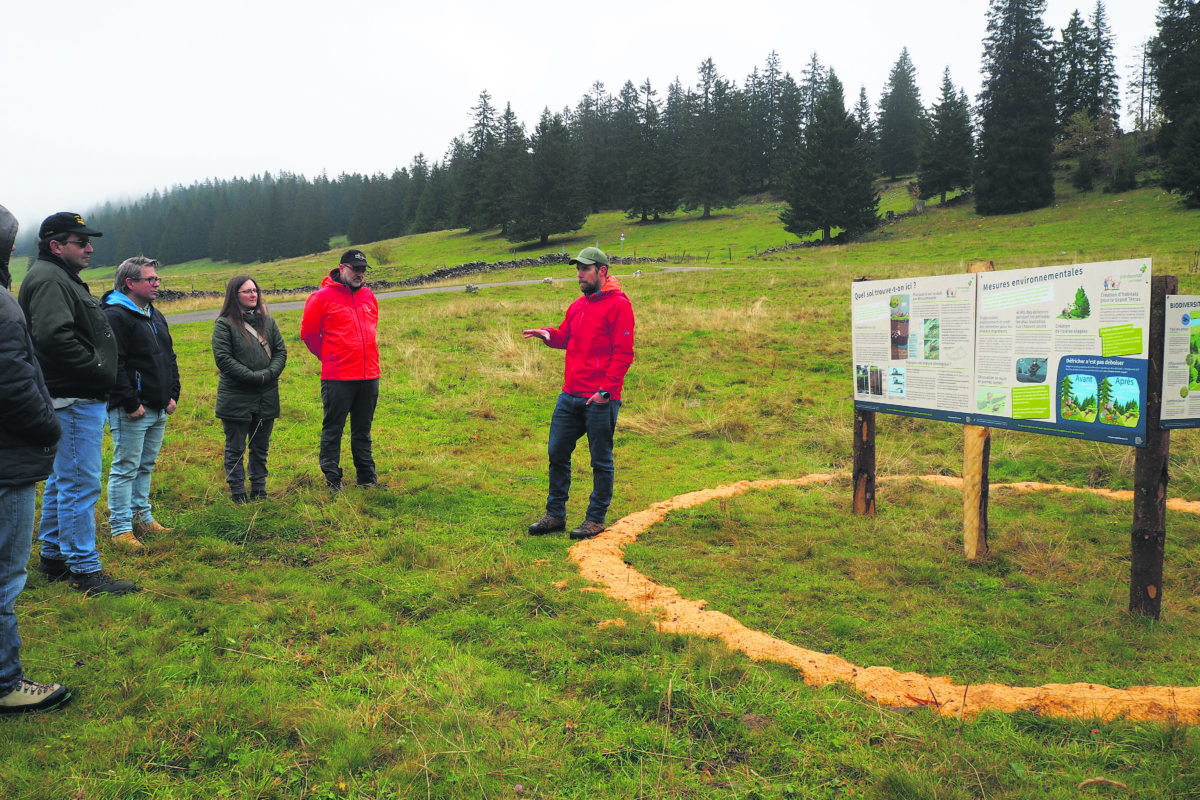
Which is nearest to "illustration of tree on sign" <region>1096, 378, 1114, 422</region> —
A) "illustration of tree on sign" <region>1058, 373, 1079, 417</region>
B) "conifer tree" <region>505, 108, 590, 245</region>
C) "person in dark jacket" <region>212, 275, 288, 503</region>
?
"illustration of tree on sign" <region>1058, 373, 1079, 417</region>

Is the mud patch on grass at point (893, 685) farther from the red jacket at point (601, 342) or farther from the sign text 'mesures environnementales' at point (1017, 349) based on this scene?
the sign text 'mesures environnementales' at point (1017, 349)

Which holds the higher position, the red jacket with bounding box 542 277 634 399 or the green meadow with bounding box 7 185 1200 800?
the red jacket with bounding box 542 277 634 399

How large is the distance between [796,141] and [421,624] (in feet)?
259

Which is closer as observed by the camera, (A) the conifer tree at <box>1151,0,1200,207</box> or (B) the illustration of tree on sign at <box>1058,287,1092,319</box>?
(B) the illustration of tree on sign at <box>1058,287,1092,319</box>

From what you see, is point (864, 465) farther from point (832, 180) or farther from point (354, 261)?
point (832, 180)

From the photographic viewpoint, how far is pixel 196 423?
10078 millimetres

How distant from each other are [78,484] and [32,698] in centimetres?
181

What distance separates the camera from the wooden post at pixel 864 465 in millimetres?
6863

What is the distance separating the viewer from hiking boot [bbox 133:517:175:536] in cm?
589

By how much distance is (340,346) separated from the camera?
7004mm

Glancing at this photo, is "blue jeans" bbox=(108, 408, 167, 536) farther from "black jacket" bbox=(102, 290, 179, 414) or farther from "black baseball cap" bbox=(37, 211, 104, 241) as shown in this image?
"black baseball cap" bbox=(37, 211, 104, 241)

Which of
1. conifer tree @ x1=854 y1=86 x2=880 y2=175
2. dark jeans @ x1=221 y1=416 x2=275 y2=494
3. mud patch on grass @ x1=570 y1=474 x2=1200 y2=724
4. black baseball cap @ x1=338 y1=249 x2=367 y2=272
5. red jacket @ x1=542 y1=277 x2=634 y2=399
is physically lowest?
mud patch on grass @ x1=570 y1=474 x2=1200 y2=724

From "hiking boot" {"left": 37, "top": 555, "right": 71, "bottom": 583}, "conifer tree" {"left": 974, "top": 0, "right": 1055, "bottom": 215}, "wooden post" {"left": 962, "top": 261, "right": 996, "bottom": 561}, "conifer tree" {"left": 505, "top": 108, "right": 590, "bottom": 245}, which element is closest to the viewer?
"hiking boot" {"left": 37, "top": 555, "right": 71, "bottom": 583}

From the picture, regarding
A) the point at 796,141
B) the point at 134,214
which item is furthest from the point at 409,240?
the point at 134,214
